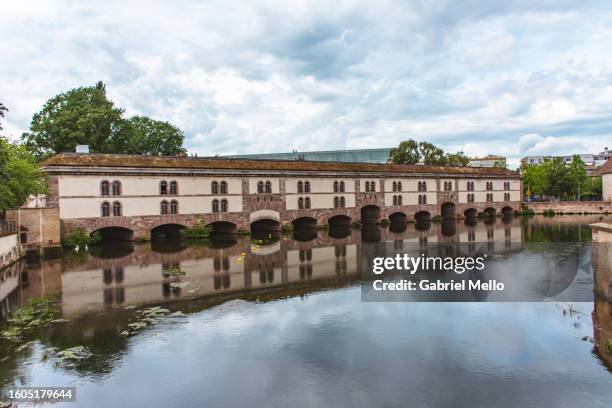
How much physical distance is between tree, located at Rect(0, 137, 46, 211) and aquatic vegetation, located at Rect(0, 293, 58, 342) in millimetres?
8582

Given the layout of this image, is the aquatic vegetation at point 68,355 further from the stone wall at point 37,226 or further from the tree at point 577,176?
the tree at point 577,176

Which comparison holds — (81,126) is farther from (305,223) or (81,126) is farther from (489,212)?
(489,212)

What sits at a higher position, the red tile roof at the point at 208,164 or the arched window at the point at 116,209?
the red tile roof at the point at 208,164

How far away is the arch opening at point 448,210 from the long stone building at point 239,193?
0.12 m

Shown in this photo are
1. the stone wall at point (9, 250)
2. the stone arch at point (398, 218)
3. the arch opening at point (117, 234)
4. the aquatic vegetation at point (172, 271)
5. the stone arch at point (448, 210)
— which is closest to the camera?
the aquatic vegetation at point (172, 271)

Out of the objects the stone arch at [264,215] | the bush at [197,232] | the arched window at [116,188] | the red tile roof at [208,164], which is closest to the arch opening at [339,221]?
the red tile roof at [208,164]

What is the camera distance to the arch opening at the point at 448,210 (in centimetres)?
5884

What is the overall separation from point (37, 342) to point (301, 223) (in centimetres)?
3635

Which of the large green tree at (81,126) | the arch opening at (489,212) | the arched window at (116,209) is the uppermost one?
the large green tree at (81,126)

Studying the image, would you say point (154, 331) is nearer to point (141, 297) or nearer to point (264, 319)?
point (264, 319)

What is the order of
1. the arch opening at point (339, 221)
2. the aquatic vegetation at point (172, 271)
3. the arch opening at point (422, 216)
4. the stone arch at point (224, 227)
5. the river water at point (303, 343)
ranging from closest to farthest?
the river water at point (303, 343) → the aquatic vegetation at point (172, 271) → the stone arch at point (224, 227) → the arch opening at point (339, 221) → the arch opening at point (422, 216)

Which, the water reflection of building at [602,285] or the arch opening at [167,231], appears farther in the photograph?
the arch opening at [167,231]

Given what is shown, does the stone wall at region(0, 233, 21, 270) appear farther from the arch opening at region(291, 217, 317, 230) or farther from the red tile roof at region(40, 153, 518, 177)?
the arch opening at region(291, 217, 317, 230)

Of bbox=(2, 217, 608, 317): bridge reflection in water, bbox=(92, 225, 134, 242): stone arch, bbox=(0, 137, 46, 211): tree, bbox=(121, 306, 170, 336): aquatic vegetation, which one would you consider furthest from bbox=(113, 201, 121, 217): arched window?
bbox=(121, 306, 170, 336): aquatic vegetation
